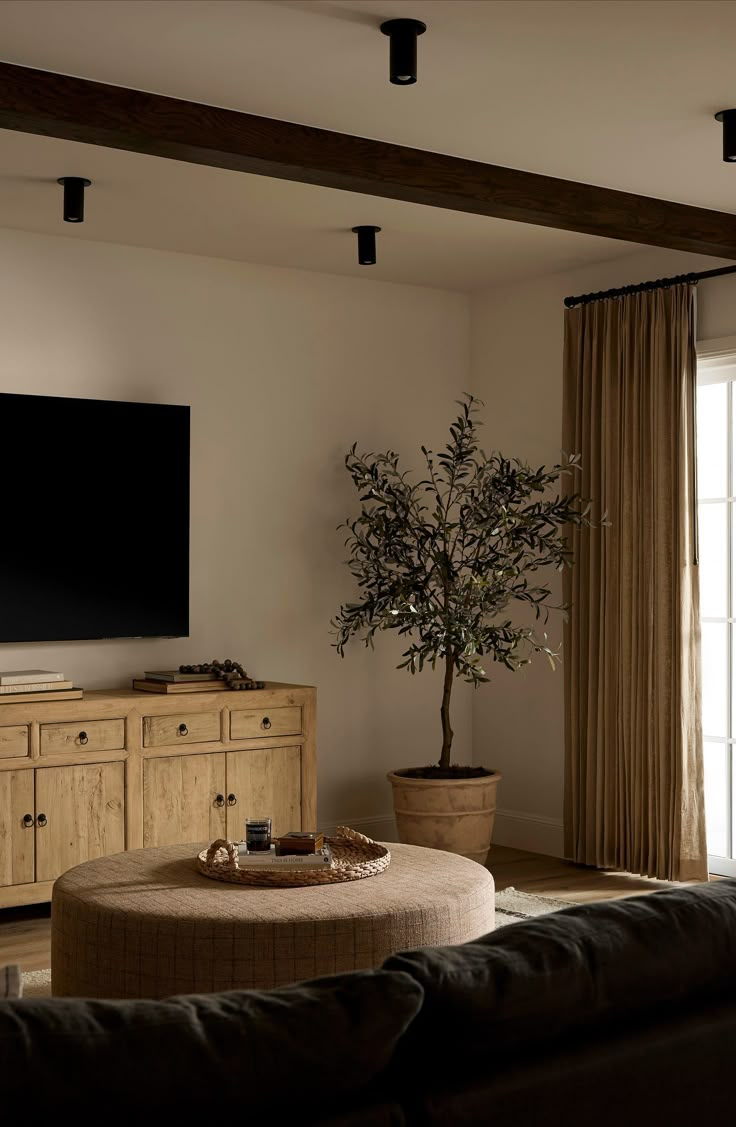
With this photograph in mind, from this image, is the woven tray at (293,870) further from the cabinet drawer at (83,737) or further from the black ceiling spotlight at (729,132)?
the black ceiling spotlight at (729,132)

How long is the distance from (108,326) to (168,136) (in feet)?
6.73

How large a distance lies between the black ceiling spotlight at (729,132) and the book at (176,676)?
2.88 meters

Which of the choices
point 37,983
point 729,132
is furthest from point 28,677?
point 729,132

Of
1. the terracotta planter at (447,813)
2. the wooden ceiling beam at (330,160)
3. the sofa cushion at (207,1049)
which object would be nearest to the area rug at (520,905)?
the terracotta planter at (447,813)

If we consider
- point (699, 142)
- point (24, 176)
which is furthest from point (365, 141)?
point (24, 176)

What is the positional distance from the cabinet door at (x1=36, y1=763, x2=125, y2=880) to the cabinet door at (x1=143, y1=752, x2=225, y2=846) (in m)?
0.12

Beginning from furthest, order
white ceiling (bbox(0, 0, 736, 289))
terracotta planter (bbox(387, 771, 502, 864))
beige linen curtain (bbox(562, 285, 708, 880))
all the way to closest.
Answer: terracotta planter (bbox(387, 771, 502, 864))
beige linen curtain (bbox(562, 285, 708, 880))
white ceiling (bbox(0, 0, 736, 289))

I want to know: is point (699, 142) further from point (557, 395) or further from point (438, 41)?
point (557, 395)

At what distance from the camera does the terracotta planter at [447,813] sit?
554 centimetres

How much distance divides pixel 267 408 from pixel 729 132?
275 centimetres

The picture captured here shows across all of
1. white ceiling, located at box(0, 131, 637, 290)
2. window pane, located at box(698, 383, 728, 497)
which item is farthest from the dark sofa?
window pane, located at box(698, 383, 728, 497)

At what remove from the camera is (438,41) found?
3.23 m

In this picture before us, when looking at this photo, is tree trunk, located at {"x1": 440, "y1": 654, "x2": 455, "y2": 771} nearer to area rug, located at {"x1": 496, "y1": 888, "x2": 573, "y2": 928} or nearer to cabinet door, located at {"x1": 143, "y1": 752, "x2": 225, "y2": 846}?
area rug, located at {"x1": 496, "y1": 888, "x2": 573, "y2": 928}

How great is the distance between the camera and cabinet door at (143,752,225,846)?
16.7ft
